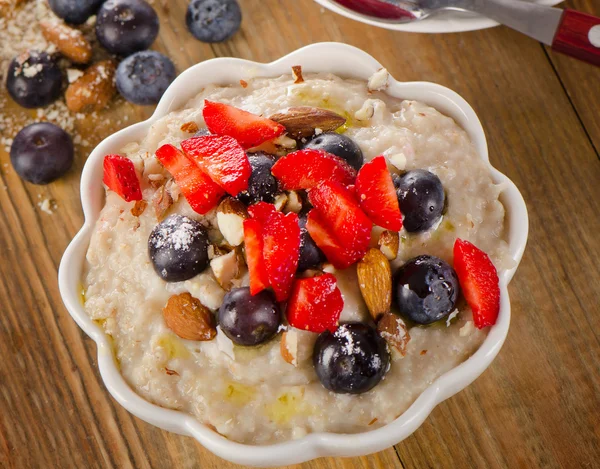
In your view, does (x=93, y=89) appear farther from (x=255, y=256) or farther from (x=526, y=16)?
(x=526, y=16)

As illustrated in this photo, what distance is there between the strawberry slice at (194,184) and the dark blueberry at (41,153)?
67cm

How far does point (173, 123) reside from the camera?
2.06m

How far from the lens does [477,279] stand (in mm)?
1819

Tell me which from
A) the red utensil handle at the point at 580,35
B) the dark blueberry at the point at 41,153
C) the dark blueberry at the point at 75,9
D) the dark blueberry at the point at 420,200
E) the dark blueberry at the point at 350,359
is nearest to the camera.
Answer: the dark blueberry at the point at 350,359

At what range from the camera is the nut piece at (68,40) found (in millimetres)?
2441

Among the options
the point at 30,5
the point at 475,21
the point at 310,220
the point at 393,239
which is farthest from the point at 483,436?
the point at 30,5

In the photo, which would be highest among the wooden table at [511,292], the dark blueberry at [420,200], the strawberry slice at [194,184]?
the dark blueberry at [420,200]

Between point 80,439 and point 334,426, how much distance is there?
0.97 metres

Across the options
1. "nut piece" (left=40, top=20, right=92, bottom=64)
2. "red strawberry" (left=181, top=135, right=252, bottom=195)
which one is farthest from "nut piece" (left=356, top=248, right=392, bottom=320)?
"nut piece" (left=40, top=20, right=92, bottom=64)

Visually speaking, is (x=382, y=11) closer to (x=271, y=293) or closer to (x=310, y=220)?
(x=310, y=220)

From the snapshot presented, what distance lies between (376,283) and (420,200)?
0.81ft

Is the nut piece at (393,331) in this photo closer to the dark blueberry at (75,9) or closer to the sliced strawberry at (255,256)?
the sliced strawberry at (255,256)

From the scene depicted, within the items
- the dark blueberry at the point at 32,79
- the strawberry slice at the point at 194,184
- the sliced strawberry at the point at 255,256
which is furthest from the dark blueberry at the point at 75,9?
the sliced strawberry at the point at 255,256

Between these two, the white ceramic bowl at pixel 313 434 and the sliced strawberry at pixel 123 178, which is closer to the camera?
the white ceramic bowl at pixel 313 434
